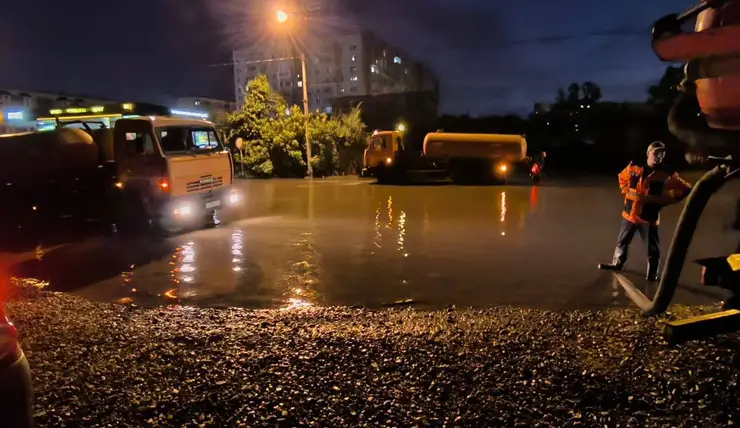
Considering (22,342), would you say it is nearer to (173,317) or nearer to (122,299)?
(173,317)

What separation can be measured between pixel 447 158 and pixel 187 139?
47.2ft

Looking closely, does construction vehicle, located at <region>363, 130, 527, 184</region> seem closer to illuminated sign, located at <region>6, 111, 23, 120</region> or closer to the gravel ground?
illuminated sign, located at <region>6, 111, 23, 120</region>

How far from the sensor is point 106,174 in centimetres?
1177

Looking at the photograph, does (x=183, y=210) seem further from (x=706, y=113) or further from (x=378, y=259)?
(x=706, y=113)

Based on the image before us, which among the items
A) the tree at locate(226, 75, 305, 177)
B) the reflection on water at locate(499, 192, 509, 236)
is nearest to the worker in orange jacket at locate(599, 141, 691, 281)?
the reflection on water at locate(499, 192, 509, 236)

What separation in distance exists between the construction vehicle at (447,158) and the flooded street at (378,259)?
8412mm

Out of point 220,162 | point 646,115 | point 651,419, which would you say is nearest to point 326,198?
point 220,162

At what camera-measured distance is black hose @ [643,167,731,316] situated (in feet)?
11.2

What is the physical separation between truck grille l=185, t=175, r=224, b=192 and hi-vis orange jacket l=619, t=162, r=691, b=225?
26.7ft

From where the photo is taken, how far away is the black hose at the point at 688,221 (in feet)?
11.2

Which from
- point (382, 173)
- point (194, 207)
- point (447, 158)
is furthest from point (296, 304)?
point (382, 173)

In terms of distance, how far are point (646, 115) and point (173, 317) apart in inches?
1370

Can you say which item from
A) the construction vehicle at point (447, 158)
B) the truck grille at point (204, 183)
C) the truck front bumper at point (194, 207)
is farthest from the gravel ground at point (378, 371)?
the construction vehicle at point (447, 158)

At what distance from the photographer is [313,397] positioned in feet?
12.9
